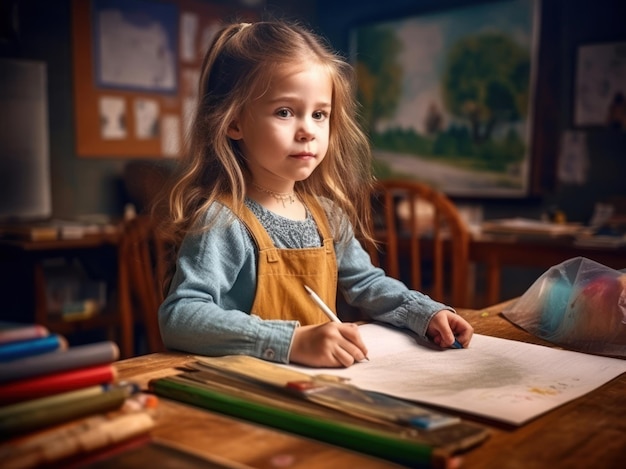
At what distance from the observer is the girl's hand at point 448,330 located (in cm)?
87

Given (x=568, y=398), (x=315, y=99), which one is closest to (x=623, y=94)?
(x=315, y=99)

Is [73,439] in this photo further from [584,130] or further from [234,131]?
[584,130]

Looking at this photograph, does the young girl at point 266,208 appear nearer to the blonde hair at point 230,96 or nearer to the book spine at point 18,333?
the blonde hair at point 230,96

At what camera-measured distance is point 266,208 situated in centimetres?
105

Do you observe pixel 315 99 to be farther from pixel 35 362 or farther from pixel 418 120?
pixel 418 120

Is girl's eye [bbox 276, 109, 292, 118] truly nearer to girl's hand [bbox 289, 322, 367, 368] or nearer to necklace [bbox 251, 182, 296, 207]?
necklace [bbox 251, 182, 296, 207]

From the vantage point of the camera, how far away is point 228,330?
80cm

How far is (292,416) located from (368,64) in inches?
143

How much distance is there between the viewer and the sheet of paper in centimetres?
63

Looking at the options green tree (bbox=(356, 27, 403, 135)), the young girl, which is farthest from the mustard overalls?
green tree (bbox=(356, 27, 403, 135))

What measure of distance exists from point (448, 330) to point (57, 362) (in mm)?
509

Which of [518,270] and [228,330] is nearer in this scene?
[228,330]

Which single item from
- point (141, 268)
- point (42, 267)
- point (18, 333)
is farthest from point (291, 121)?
point (42, 267)

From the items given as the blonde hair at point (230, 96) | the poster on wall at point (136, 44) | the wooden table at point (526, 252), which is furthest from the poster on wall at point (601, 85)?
the blonde hair at point (230, 96)
